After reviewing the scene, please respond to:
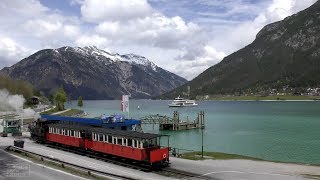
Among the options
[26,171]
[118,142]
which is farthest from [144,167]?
[26,171]

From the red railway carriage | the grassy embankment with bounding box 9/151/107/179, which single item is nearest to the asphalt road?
the grassy embankment with bounding box 9/151/107/179

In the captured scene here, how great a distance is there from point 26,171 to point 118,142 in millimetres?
11280

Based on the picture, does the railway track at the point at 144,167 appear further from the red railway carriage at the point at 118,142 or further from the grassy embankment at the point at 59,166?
the grassy embankment at the point at 59,166

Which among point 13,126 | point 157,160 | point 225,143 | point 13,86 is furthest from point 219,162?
Result: point 13,86

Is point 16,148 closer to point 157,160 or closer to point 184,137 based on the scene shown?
point 157,160

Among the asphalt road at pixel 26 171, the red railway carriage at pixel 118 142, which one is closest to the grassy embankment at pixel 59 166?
the asphalt road at pixel 26 171

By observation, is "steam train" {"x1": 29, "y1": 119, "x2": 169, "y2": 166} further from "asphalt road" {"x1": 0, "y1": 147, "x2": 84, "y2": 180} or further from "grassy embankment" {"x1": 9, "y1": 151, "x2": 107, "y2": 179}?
"asphalt road" {"x1": 0, "y1": 147, "x2": 84, "y2": 180}

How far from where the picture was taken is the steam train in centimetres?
4525

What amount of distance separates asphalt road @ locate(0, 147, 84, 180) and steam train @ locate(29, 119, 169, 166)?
321 inches

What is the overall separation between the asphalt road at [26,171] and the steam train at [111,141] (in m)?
8.15

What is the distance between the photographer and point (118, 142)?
49469mm

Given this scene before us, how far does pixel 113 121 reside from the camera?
71.1 metres

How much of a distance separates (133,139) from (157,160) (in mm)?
3988

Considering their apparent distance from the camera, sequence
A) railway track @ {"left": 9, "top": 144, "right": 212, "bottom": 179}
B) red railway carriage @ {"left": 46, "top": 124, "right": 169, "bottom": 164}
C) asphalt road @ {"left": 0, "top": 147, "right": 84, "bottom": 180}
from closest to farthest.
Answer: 1. asphalt road @ {"left": 0, "top": 147, "right": 84, "bottom": 180}
2. railway track @ {"left": 9, "top": 144, "right": 212, "bottom": 179}
3. red railway carriage @ {"left": 46, "top": 124, "right": 169, "bottom": 164}
